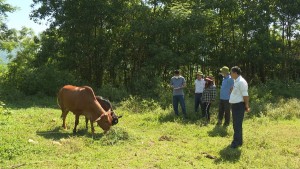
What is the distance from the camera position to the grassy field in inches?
292

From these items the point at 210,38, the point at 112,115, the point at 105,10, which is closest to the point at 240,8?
the point at 210,38

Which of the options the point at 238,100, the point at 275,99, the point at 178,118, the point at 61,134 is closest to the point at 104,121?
the point at 61,134

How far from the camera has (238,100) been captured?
843 cm

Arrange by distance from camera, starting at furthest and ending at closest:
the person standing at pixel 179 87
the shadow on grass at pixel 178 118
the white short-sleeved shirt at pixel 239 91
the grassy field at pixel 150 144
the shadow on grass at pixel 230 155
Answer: the person standing at pixel 179 87 < the shadow on grass at pixel 178 118 < the white short-sleeved shirt at pixel 239 91 < the shadow on grass at pixel 230 155 < the grassy field at pixel 150 144

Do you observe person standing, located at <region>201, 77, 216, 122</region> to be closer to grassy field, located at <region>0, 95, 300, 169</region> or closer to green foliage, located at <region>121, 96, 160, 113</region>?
grassy field, located at <region>0, 95, 300, 169</region>

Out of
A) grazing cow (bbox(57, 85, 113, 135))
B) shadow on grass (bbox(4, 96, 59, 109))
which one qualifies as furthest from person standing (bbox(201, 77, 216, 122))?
shadow on grass (bbox(4, 96, 59, 109))

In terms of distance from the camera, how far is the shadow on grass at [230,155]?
7723 millimetres

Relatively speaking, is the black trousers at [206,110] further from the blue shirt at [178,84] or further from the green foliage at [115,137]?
the green foliage at [115,137]

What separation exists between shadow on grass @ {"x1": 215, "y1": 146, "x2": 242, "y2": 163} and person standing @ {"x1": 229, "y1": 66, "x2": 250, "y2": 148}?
417mm

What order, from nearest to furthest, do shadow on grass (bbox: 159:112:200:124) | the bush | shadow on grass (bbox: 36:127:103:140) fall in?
shadow on grass (bbox: 36:127:103:140)
shadow on grass (bbox: 159:112:200:124)
the bush

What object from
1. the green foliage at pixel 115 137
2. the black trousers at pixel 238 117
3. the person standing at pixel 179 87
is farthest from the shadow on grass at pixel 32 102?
the black trousers at pixel 238 117

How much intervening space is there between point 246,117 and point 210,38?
10.2 metres

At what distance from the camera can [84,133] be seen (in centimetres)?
1009

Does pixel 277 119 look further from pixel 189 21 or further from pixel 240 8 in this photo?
pixel 240 8
